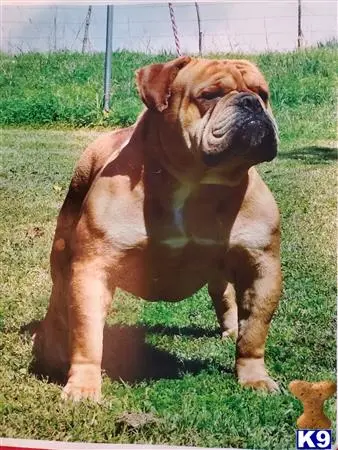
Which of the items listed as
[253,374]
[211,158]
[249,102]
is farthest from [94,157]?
[253,374]

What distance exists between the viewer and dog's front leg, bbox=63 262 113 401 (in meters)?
2.46

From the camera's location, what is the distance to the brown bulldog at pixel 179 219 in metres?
2.42

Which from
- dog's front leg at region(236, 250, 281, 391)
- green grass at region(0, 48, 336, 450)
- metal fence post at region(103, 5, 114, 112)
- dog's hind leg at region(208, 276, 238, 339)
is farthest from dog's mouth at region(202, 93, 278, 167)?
metal fence post at region(103, 5, 114, 112)

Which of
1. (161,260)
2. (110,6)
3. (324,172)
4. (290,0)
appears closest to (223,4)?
(290,0)

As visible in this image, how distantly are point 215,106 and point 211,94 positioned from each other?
0.04 metres

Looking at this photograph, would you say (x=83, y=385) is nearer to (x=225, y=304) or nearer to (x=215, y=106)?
(x=225, y=304)

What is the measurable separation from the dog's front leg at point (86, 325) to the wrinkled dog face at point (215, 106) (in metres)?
0.45

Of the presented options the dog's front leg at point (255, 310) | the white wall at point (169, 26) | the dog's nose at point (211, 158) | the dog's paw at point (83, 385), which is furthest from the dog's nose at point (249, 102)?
the dog's paw at point (83, 385)

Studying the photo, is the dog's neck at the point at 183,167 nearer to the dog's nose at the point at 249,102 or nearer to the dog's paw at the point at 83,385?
the dog's nose at the point at 249,102

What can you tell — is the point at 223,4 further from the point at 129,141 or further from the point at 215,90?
the point at 129,141

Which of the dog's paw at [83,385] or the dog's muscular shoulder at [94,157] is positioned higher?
the dog's muscular shoulder at [94,157]

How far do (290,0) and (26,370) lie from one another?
4.40 feet

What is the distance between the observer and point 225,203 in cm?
249

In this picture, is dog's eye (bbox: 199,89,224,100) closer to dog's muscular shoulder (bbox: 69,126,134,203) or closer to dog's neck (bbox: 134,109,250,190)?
dog's neck (bbox: 134,109,250,190)
